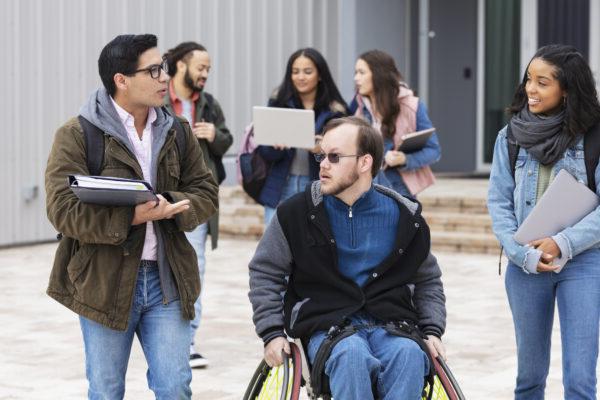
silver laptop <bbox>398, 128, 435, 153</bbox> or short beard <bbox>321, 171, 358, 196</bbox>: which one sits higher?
silver laptop <bbox>398, 128, 435, 153</bbox>

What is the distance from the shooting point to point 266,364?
437 cm

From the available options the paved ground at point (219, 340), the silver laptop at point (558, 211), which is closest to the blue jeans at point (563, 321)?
the silver laptop at point (558, 211)

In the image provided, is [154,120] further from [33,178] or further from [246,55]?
[246,55]

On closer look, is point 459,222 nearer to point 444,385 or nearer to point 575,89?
point 575,89

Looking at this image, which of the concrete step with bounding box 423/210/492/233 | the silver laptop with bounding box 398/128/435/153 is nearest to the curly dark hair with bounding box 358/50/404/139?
the silver laptop with bounding box 398/128/435/153

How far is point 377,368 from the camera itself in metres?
4.22

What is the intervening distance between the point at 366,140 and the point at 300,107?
97.8 inches

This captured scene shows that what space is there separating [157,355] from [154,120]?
32.2 inches

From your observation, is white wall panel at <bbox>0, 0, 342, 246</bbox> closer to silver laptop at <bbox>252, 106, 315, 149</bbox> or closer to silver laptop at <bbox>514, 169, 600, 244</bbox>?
silver laptop at <bbox>252, 106, 315, 149</bbox>

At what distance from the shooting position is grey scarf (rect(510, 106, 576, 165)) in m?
4.75

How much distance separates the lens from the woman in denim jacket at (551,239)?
4652mm

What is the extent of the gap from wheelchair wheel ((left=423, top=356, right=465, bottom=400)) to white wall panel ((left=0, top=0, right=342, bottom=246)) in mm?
7951

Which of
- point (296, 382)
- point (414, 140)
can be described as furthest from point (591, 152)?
point (414, 140)

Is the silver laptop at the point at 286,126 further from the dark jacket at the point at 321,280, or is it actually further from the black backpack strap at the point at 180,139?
the dark jacket at the point at 321,280
